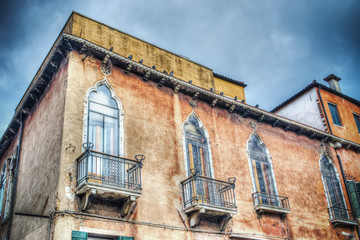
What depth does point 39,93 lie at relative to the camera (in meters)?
13.7

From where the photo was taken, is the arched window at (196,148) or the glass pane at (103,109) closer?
the glass pane at (103,109)

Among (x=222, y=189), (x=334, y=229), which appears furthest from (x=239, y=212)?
(x=334, y=229)

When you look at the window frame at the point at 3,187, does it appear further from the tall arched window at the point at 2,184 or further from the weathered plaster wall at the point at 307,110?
the weathered plaster wall at the point at 307,110

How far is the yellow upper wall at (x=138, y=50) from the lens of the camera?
13.9 m

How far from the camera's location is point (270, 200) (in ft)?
47.7

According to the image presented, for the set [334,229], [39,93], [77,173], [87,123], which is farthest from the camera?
[334,229]

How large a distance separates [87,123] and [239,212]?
5.84 meters

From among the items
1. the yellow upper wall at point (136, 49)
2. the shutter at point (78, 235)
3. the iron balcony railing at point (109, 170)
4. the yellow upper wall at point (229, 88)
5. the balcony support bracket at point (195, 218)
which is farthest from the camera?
the yellow upper wall at point (229, 88)

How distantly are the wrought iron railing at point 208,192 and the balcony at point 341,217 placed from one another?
17.8ft

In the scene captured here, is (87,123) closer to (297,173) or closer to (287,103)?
(297,173)

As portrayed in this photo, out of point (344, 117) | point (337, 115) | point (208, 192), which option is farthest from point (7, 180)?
point (344, 117)

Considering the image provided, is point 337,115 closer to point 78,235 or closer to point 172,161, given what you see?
point 172,161

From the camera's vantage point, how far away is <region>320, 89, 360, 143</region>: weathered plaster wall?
66.8 ft

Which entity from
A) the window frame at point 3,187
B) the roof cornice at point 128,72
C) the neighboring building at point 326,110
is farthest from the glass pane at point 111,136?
the neighboring building at point 326,110
